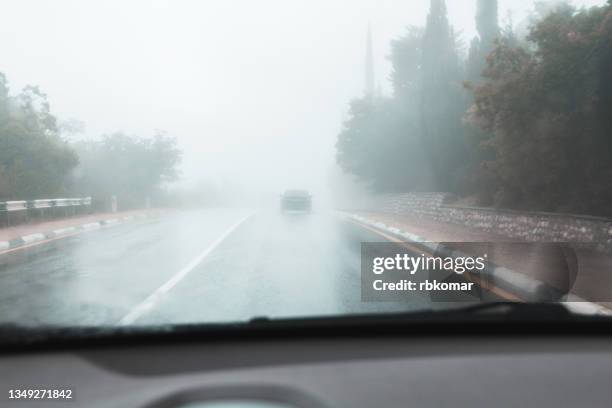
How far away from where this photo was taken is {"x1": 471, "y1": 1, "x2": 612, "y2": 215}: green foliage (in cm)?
1205

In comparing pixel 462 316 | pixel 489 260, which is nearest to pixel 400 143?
pixel 489 260

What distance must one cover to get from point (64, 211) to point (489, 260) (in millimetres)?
20284

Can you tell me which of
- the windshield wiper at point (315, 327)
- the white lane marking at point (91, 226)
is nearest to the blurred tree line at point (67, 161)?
the white lane marking at point (91, 226)

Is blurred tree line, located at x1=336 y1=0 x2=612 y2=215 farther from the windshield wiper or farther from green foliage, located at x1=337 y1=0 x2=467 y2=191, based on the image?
the windshield wiper

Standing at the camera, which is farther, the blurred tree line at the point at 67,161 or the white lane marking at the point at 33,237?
the blurred tree line at the point at 67,161

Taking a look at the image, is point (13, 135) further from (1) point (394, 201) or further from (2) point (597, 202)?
(2) point (597, 202)

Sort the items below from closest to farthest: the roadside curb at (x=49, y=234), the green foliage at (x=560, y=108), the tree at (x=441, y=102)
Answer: the green foliage at (x=560, y=108) → the roadside curb at (x=49, y=234) → the tree at (x=441, y=102)

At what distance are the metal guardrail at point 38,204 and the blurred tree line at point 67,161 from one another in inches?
81.0

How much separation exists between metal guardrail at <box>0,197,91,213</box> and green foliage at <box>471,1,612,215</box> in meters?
14.1

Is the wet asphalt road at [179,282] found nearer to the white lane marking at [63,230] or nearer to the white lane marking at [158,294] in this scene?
the white lane marking at [158,294]

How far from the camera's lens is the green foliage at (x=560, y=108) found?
39.5 feet

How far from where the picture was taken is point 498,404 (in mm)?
1941

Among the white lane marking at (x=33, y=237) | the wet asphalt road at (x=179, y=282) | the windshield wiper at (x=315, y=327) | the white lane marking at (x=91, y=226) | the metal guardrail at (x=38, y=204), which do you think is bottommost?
the white lane marking at (x=91, y=226)

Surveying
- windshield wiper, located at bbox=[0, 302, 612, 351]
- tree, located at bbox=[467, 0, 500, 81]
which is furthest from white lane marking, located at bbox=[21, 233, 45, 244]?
tree, located at bbox=[467, 0, 500, 81]
